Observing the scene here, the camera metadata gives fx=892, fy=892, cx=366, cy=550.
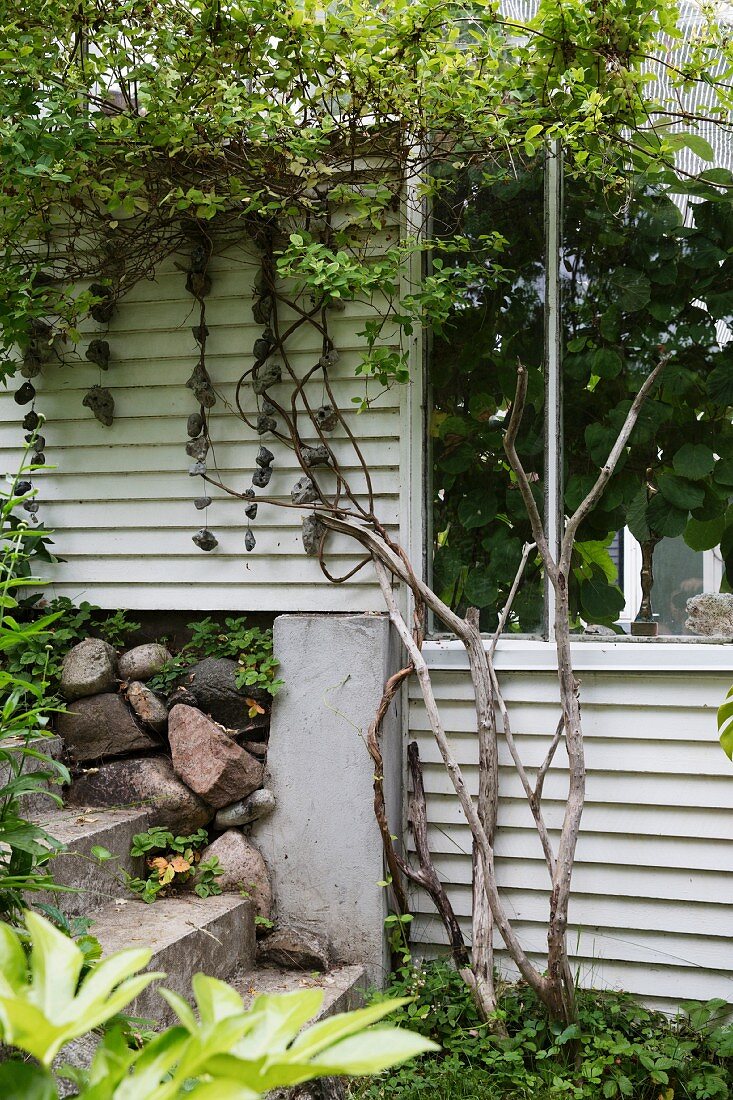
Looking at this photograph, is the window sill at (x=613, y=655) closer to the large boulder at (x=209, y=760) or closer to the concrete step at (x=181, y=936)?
the large boulder at (x=209, y=760)

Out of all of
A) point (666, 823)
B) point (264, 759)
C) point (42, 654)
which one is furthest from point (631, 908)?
point (42, 654)

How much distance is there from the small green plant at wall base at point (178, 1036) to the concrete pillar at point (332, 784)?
242 centimetres

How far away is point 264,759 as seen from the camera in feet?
10.4

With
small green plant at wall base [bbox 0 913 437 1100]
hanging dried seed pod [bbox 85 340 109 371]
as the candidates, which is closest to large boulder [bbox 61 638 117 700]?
hanging dried seed pod [bbox 85 340 109 371]

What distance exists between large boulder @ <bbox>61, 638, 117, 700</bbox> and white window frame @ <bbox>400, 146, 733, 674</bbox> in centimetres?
116

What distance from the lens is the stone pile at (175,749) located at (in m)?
3.02

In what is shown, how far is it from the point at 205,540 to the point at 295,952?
1452 mm

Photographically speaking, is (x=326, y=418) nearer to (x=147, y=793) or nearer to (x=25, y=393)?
(x=25, y=393)

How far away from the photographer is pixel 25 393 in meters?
3.56

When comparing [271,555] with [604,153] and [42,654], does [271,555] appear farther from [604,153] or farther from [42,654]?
[604,153]

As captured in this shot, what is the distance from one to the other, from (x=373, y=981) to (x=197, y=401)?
84.8 inches

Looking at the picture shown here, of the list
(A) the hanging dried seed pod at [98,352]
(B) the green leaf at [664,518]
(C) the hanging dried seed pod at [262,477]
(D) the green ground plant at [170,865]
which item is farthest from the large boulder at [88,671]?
(B) the green leaf at [664,518]

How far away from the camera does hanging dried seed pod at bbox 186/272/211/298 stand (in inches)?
132

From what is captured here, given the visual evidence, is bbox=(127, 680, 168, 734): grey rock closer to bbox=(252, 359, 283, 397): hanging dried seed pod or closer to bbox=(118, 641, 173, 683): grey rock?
bbox=(118, 641, 173, 683): grey rock
